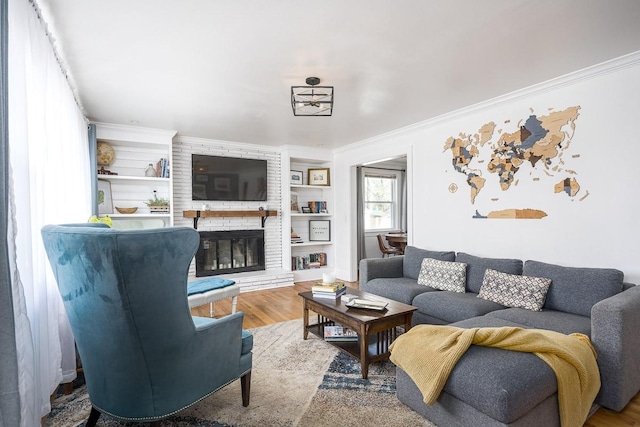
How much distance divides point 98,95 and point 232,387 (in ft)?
9.82

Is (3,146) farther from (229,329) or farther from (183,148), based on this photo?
(183,148)

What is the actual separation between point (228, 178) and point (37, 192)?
3.49m

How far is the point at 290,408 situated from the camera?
6.80 ft

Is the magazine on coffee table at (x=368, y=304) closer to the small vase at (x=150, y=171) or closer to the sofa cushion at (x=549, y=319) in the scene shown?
the sofa cushion at (x=549, y=319)

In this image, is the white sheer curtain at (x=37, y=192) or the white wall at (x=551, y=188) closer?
the white sheer curtain at (x=37, y=192)

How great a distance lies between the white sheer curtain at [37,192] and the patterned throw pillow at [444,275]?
315 centimetres

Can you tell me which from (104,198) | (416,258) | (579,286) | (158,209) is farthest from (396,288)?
(104,198)

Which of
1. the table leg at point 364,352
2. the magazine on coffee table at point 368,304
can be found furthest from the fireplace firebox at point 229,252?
the table leg at point 364,352

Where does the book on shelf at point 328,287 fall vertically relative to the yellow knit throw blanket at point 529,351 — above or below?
above

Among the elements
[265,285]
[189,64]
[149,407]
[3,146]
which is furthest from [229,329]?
[265,285]

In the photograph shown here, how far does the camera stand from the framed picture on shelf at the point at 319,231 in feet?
20.5

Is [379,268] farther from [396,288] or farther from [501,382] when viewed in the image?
[501,382]

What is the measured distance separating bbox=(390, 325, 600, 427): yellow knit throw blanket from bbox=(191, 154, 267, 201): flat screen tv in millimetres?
4108

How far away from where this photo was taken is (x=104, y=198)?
14.8ft
